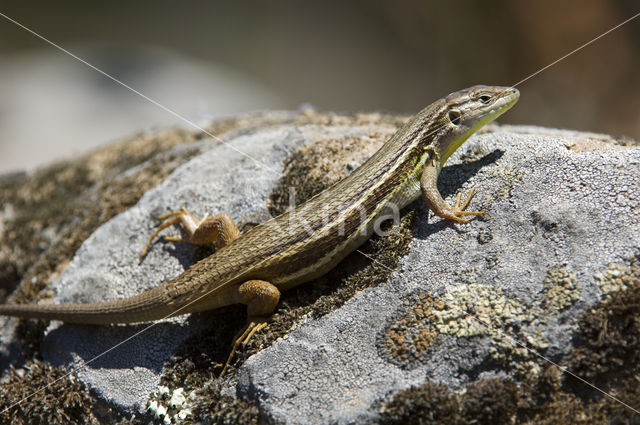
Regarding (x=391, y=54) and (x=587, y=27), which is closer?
(x=587, y=27)

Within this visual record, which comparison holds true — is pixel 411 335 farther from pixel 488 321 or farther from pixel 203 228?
pixel 203 228

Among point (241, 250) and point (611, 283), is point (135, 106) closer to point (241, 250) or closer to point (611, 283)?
A: point (241, 250)

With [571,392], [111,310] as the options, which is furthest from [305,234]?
[571,392]

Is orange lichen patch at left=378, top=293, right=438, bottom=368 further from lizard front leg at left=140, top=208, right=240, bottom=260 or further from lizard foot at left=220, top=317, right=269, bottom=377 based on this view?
lizard front leg at left=140, top=208, right=240, bottom=260

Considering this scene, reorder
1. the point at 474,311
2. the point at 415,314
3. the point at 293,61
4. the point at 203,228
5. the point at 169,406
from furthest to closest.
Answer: the point at 293,61
the point at 203,228
the point at 169,406
the point at 415,314
the point at 474,311

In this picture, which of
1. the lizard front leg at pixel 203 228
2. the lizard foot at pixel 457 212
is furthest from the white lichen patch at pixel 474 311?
the lizard front leg at pixel 203 228

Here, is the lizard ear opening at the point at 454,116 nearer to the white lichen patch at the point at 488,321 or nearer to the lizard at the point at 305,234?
the lizard at the point at 305,234

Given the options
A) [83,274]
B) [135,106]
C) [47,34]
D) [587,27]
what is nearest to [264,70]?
[135,106]
